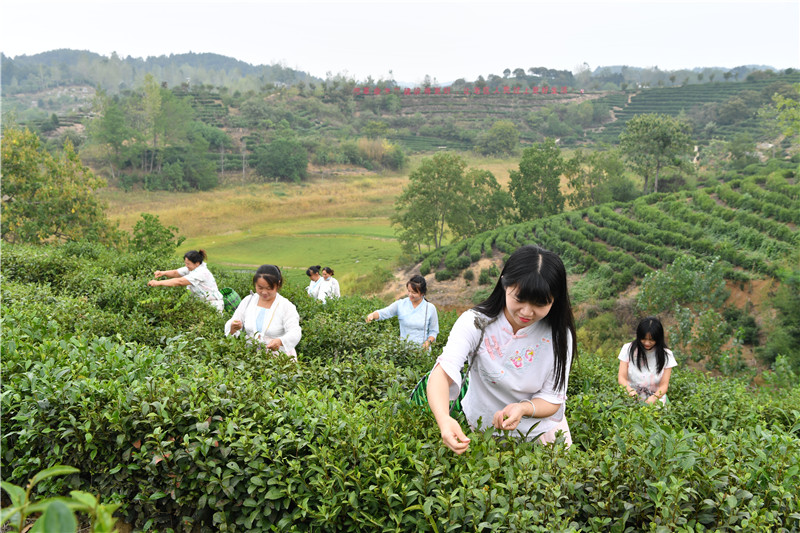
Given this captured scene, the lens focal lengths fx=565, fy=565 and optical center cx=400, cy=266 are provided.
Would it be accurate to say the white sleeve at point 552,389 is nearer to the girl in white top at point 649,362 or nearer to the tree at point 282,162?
the girl in white top at point 649,362

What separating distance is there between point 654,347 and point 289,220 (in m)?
36.2

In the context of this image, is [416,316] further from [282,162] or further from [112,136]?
[112,136]

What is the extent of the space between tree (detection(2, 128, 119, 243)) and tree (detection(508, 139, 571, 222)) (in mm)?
21277

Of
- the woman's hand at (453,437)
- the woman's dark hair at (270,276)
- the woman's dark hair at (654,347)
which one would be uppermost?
the woman's dark hair at (270,276)

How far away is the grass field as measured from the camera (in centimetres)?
3033

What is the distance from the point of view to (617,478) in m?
2.09

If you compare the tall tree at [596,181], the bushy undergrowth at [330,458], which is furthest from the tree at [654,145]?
the bushy undergrowth at [330,458]

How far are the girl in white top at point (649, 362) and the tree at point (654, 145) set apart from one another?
2909cm

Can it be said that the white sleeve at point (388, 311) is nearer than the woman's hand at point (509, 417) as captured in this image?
No

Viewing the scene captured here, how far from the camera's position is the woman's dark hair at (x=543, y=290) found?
2.13m

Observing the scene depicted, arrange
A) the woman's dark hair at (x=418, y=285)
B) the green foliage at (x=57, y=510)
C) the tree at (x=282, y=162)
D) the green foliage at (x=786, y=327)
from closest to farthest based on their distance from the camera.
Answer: the green foliage at (x=57, y=510)
the woman's dark hair at (x=418, y=285)
the green foliage at (x=786, y=327)
the tree at (x=282, y=162)

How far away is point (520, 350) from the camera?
229 cm

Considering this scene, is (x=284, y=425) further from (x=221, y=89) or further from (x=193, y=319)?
(x=221, y=89)

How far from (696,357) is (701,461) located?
12.0 m
